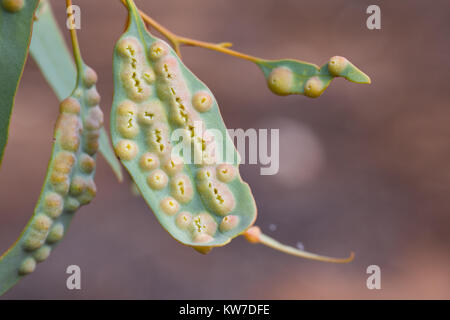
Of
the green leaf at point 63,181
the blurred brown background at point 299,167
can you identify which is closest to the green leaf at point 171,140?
the green leaf at point 63,181

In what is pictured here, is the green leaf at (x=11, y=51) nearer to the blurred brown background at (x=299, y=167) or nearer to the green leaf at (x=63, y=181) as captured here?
the green leaf at (x=63, y=181)

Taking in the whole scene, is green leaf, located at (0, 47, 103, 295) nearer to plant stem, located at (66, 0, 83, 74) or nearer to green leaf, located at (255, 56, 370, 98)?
plant stem, located at (66, 0, 83, 74)

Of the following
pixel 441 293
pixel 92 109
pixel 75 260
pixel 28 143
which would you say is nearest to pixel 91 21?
pixel 28 143

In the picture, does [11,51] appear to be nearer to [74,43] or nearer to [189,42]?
[74,43]

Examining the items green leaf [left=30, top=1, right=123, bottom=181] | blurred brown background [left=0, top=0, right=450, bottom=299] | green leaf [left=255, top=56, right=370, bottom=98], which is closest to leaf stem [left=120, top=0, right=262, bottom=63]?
green leaf [left=255, top=56, right=370, bottom=98]

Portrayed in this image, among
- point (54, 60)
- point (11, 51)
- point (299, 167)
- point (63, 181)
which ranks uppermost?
point (299, 167)

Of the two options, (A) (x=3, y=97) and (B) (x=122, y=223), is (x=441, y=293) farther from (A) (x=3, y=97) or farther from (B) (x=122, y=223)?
(A) (x=3, y=97)

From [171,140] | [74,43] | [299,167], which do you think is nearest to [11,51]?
[74,43]
